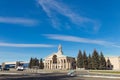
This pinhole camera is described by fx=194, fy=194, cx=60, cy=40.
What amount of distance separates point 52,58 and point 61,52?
1327 cm

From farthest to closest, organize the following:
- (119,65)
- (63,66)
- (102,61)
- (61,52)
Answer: (61,52)
(63,66)
(119,65)
(102,61)

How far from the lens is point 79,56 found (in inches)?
5034

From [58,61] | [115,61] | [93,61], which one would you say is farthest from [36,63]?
[115,61]

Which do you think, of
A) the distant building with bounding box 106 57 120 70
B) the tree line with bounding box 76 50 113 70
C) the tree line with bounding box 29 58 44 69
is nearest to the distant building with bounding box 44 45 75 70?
the tree line with bounding box 29 58 44 69

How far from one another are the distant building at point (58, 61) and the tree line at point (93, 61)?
25.1 metres

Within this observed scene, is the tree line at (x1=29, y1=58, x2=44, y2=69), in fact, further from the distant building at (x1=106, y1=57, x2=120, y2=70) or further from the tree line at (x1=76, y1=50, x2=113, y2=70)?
the distant building at (x1=106, y1=57, x2=120, y2=70)

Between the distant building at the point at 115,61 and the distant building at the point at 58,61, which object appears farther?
the distant building at the point at 58,61

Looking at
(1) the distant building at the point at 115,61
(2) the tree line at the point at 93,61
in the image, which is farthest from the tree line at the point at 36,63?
(1) the distant building at the point at 115,61

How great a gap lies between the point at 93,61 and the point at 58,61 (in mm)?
45152

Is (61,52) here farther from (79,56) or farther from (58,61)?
(79,56)

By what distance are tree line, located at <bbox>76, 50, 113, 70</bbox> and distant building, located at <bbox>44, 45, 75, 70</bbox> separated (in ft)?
82.4

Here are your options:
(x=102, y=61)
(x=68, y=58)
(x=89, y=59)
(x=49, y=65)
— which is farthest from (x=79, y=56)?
(x=49, y=65)

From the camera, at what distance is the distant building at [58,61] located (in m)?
152

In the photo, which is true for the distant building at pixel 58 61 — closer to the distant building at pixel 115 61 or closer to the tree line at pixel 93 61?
the tree line at pixel 93 61
